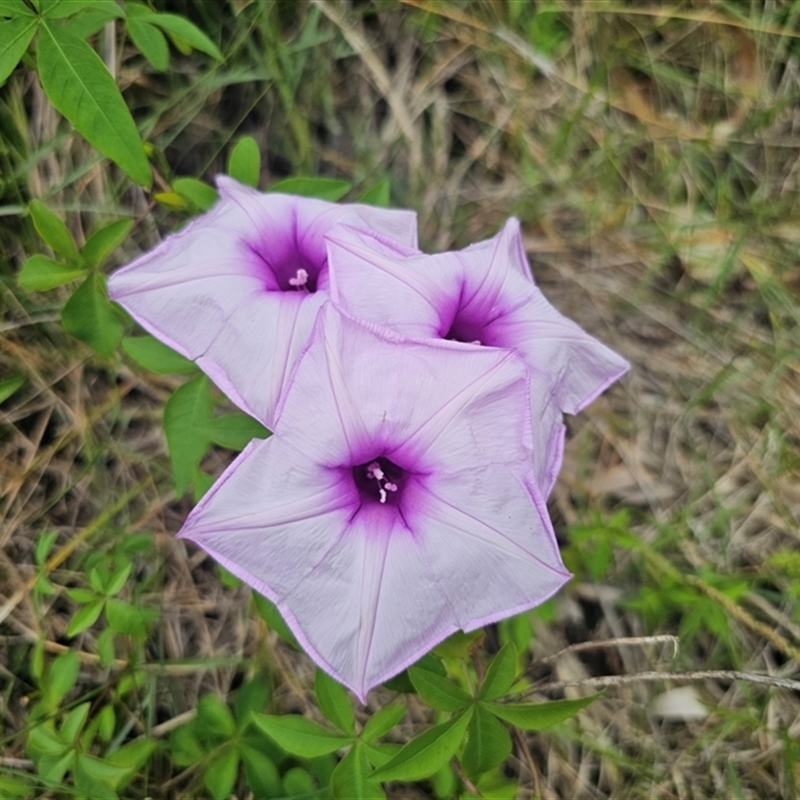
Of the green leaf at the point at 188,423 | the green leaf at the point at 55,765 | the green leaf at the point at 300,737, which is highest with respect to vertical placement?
the green leaf at the point at 188,423

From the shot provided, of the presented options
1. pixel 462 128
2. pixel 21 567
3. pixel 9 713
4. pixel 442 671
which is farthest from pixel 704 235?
pixel 9 713

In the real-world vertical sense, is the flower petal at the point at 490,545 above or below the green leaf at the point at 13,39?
below

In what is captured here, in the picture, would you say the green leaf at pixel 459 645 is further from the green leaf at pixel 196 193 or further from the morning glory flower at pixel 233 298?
the green leaf at pixel 196 193

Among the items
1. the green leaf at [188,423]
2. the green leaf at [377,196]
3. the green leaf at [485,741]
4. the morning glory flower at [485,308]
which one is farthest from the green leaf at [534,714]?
the green leaf at [377,196]

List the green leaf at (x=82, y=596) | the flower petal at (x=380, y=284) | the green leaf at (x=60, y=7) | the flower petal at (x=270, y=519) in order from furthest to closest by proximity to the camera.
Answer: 1. the green leaf at (x=82, y=596)
2. the green leaf at (x=60, y=7)
3. the flower petal at (x=380, y=284)
4. the flower petal at (x=270, y=519)

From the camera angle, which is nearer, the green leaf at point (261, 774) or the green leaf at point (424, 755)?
the green leaf at point (424, 755)

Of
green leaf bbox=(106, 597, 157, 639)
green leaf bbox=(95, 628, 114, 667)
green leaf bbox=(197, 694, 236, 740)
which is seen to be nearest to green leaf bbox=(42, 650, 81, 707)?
green leaf bbox=(95, 628, 114, 667)

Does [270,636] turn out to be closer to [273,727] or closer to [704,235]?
[273,727]

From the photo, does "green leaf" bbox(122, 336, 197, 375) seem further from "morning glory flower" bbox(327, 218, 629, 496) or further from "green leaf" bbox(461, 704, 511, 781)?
"green leaf" bbox(461, 704, 511, 781)
